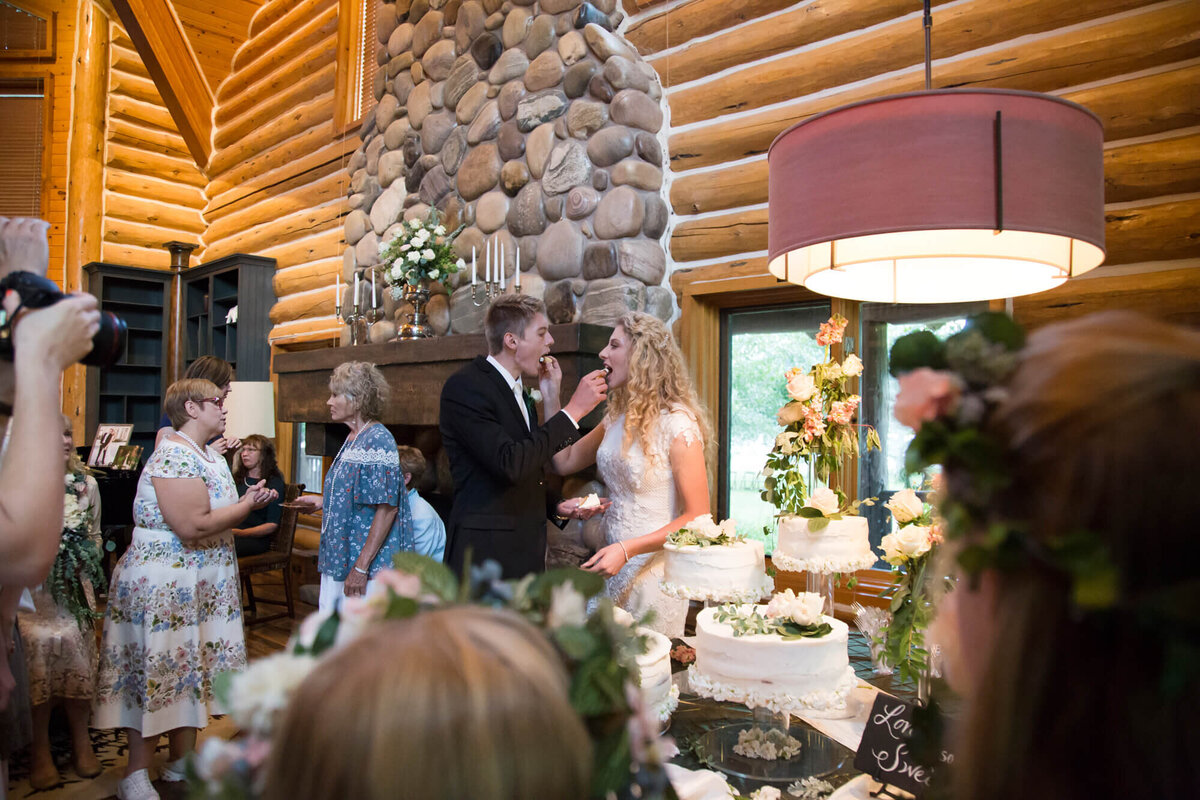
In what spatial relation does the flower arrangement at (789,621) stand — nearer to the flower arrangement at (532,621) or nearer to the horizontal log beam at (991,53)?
the flower arrangement at (532,621)

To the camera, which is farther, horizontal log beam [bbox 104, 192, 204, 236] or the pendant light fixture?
horizontal log beam [bbox 104, 192, 204, 236]

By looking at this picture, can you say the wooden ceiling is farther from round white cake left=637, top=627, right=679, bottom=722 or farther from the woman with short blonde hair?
the woman with short blonde hair

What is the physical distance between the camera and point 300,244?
6914 mm

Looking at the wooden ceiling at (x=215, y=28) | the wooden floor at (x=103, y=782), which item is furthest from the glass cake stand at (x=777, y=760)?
the wooden ceiling at (x=215, y=28)

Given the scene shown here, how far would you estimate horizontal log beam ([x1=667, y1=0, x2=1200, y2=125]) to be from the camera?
8.46 ft

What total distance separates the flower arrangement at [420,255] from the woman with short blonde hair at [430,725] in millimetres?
4061

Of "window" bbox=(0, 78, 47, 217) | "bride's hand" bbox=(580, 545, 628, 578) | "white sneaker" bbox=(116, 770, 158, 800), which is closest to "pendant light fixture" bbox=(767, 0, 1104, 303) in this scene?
"bride's hand" bbox=(580, 545, 628, 578)

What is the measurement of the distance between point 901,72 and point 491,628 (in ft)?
10.9

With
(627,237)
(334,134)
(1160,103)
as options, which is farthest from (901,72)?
(334,134)

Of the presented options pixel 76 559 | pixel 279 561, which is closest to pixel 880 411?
pixel 76 559

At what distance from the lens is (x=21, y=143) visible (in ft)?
26.0

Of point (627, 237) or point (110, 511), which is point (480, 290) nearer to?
point (627, 237)

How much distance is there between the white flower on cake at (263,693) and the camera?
604 millimetres

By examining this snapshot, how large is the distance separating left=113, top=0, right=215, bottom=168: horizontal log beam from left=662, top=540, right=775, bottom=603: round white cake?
298 inches
